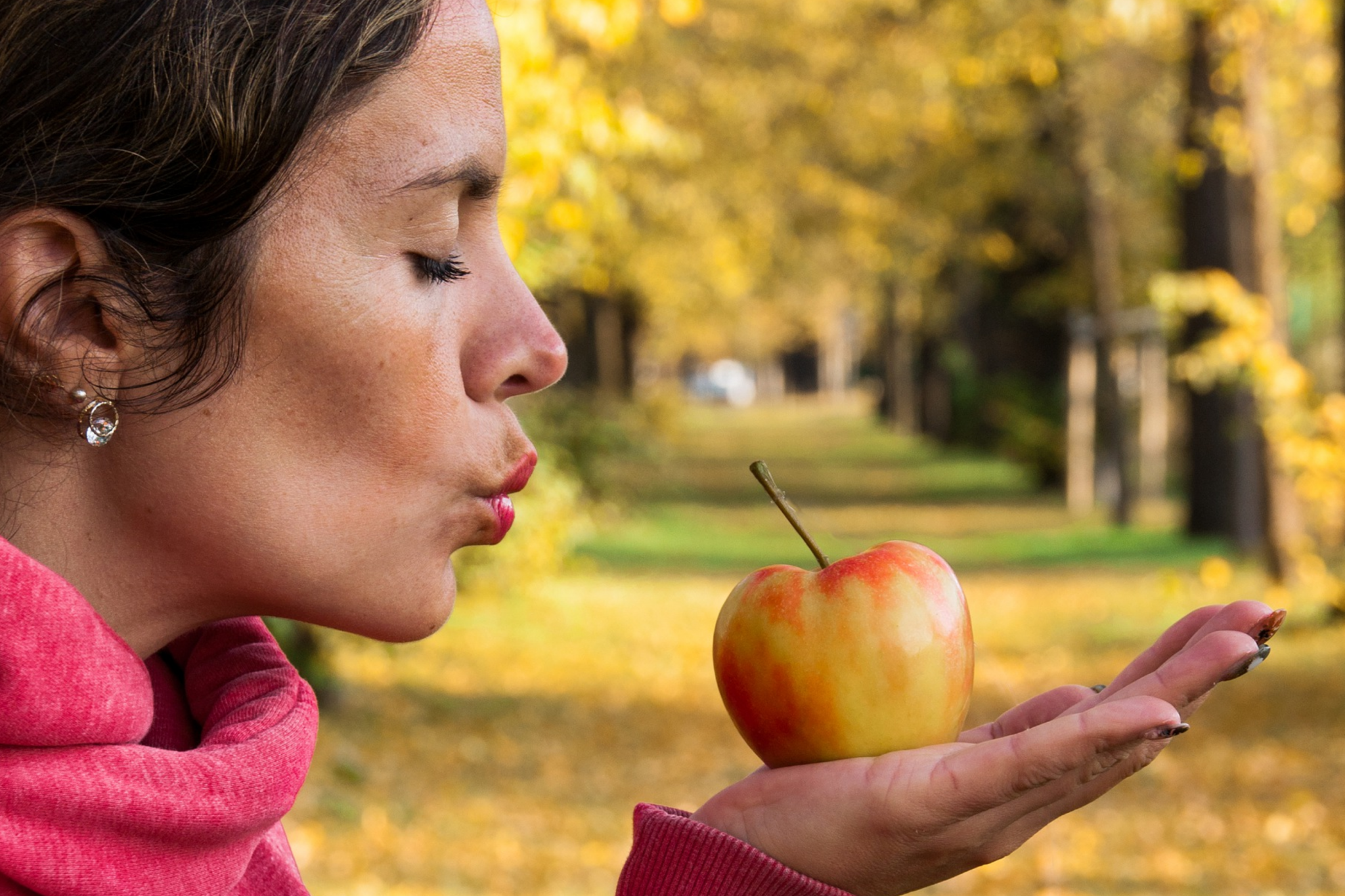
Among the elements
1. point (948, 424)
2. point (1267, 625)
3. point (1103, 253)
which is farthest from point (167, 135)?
point (948, 424)

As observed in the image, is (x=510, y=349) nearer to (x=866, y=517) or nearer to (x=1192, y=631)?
(x=1192, y=631)

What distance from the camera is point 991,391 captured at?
2631 cm

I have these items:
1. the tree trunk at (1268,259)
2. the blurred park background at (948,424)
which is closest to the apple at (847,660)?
the blurred park background at (948,424)

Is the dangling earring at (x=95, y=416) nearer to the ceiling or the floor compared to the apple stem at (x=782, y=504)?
nearer to the ceiling

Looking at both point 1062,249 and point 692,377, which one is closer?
point 1062,249

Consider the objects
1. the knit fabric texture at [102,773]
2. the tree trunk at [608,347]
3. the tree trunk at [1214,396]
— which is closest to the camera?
the knit fabric texture at [102,773]

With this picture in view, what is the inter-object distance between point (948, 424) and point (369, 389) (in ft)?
98.1

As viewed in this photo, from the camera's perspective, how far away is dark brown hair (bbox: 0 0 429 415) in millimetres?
1197

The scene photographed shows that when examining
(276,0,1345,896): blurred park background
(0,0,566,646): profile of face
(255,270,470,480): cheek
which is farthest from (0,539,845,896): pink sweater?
(276,0,1345,896): blurred park background

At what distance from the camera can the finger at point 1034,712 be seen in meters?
1.66

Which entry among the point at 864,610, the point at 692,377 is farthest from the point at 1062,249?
the point at 692,377

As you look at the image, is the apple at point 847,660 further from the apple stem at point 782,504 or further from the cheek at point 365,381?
the cheek at point 365,381

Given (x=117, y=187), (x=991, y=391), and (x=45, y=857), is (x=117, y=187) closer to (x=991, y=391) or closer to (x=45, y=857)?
(x=45, y=857)

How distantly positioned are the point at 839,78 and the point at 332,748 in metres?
12.8
